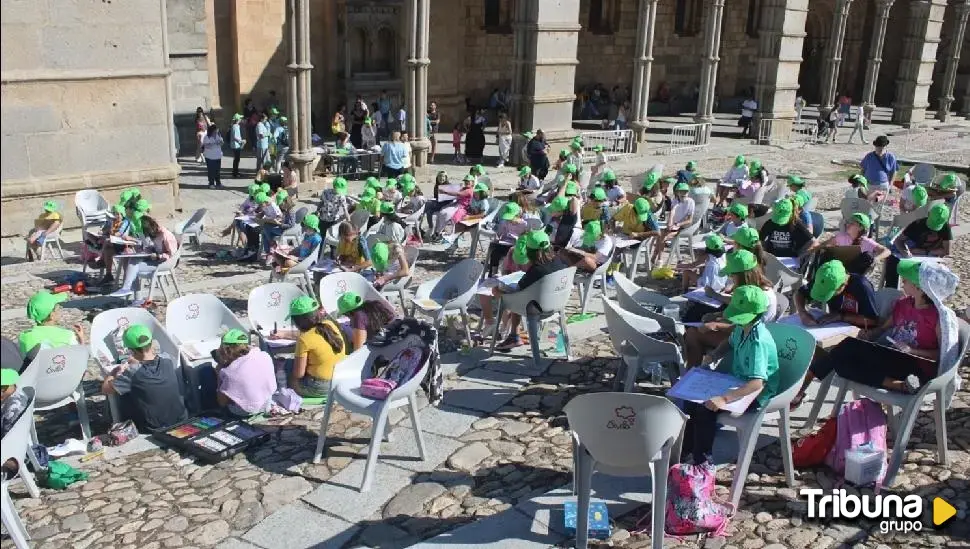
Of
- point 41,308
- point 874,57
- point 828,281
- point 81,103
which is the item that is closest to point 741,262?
point 828,281

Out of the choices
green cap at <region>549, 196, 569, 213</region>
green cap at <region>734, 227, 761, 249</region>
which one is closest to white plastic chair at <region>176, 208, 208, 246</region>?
green cap at <region>549, 196, 569, 213</region>

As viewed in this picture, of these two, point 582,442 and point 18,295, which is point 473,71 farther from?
point 582,442

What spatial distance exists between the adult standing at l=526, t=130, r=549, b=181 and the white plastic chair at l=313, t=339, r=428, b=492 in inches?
475

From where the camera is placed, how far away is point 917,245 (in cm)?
1004

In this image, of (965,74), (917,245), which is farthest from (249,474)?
(965,74)

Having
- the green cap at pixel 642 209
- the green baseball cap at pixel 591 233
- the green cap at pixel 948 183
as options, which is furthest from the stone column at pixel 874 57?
the green baseball cap at pixel 591 233

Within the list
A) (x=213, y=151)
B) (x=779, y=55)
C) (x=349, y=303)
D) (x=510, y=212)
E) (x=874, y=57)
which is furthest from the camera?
(x=874, y=57)

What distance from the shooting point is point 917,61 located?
104ft

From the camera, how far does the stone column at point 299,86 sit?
1711 cm

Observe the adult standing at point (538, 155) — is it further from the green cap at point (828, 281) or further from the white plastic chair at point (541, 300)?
the green cap at point (828, 281)

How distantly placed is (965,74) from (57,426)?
1457 inches

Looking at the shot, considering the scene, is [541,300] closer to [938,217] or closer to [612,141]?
[938,217]

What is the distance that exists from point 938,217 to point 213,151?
1297cm

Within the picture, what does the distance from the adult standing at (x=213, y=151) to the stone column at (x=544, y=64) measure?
702 cm
